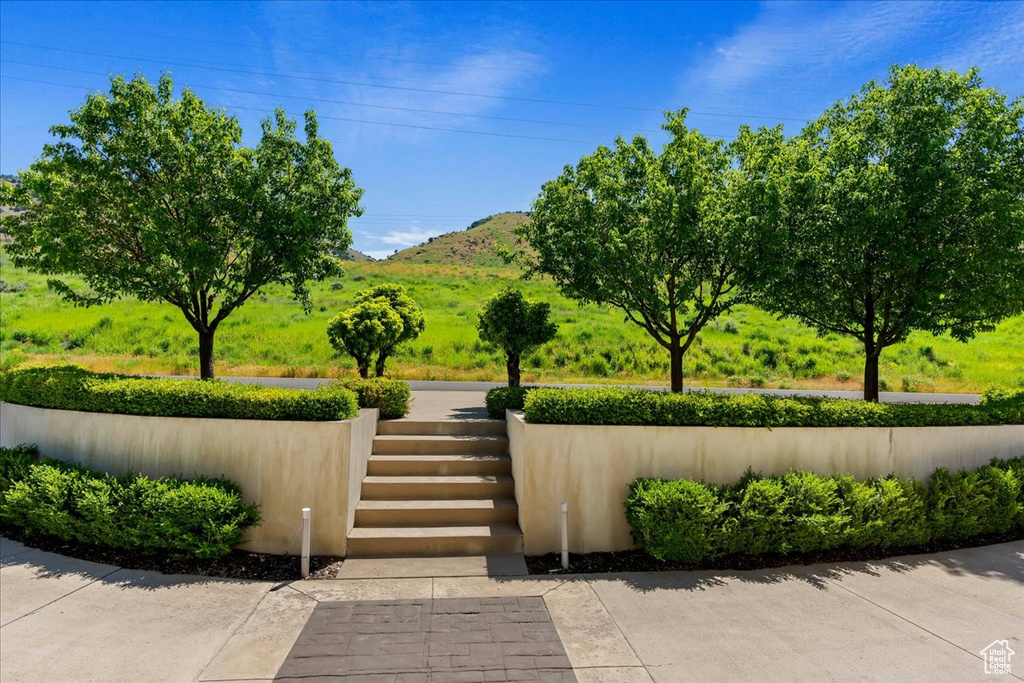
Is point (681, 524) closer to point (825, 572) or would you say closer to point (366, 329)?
point (825, 572)

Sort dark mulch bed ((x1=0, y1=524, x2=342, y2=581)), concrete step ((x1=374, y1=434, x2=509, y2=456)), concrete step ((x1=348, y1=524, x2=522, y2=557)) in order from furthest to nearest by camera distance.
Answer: concrete step ((x1=374, y1=434, x2=509, y2=456))
concrete step ((x1=348, y1=524, x2=522, y2=557))
dark mulch bed ((x1=0, y1=524, x2=342, y2=581))

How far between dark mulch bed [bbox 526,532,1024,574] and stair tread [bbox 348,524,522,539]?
588mm

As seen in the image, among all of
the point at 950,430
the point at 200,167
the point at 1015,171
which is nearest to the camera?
the point at 950,430

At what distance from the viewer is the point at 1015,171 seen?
31.9 feet

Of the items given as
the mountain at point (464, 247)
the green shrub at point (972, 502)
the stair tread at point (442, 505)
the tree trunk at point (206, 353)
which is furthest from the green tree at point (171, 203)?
the mountain at point (464, 247)

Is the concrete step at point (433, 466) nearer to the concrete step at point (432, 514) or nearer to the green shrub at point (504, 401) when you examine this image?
the concrete step at point (432, 514)

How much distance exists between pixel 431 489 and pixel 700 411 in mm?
4242

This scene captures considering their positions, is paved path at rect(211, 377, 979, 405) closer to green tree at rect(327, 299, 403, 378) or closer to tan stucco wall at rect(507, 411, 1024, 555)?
green tree at rect(327, 299, 403, 378)

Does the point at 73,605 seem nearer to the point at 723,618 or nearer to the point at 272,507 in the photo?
the point at 272,507

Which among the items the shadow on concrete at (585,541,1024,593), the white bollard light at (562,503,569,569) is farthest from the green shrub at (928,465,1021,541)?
the white bollard light at (562,503,569,569)

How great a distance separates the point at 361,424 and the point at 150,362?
19863 millimetres

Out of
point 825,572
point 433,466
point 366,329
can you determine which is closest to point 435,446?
point 433,466

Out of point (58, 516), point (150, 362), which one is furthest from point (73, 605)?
point (150, 362)

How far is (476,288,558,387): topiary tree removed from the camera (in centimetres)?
1189
